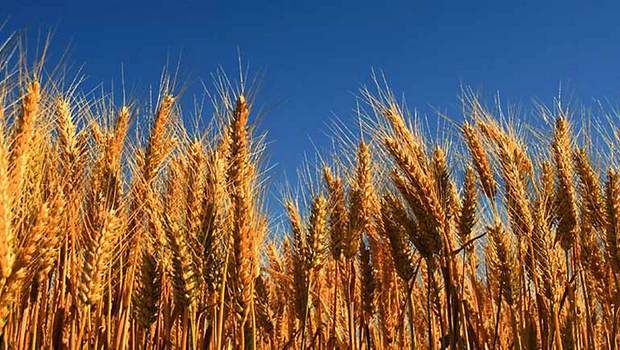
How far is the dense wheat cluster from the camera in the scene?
9.93ft

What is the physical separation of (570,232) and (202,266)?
2.44 m

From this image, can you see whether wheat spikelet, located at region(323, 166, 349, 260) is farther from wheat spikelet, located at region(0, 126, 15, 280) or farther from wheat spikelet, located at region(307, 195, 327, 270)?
wheat spikelet, located at region(0, 126, 15, 280)

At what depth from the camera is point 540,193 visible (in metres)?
4.07

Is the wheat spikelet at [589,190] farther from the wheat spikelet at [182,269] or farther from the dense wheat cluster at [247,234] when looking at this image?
the wheat spikelet at [182,269]

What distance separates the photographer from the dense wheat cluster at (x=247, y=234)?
3.03 meters

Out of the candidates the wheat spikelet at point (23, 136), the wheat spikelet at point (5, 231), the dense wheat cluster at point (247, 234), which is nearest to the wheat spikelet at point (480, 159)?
the dense wheat cluster at point (247, 234)

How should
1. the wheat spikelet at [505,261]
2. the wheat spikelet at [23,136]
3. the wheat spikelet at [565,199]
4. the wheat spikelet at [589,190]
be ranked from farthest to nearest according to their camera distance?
the wheat spikelet at [565,199] → the wheat spikelet at [589,190] → the wheat spikelet at [505,261] → the wheat spikelet at [23,136]

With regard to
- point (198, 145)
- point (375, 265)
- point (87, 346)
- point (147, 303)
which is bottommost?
point (87, 346)

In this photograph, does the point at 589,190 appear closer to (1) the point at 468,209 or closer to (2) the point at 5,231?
(1) the point at 468,209

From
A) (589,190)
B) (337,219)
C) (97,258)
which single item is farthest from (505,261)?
(97,258)

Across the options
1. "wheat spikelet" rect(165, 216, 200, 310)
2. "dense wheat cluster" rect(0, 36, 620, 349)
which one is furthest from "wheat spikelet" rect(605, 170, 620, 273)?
"wheat spikelet" rect(165, 216, 200, 310)

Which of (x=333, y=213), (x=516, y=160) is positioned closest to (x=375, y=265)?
(x=333, y=213)

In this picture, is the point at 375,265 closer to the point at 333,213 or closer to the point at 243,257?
the point at 333,213

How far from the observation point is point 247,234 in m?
3.28
